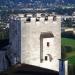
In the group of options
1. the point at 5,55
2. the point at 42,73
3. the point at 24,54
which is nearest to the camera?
the point at 42,73

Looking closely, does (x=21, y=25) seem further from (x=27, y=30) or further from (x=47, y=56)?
(x=47, y=56)

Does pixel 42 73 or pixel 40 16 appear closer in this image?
pixel 42 73

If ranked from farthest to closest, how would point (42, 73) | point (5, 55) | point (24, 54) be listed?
point (5, 55) < point (24, 54) < point (42, 73)

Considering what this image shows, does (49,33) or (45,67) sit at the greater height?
(49,33)

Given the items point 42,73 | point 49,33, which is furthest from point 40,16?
point 42,73

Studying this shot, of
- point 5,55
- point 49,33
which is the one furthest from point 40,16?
point 5,55

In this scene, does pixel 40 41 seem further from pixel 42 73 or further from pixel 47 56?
pixel 42 73
